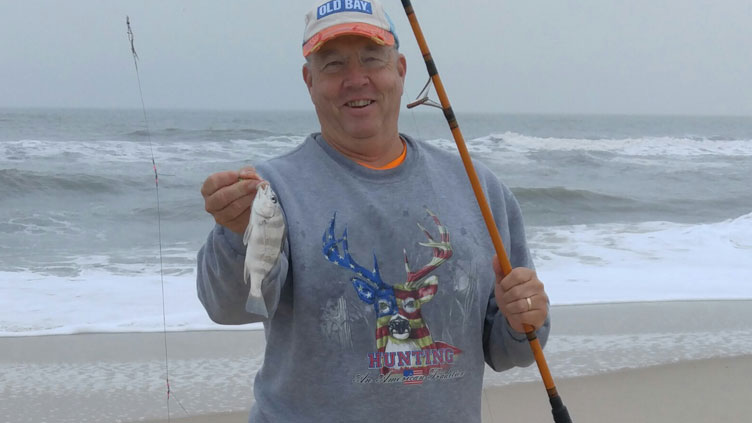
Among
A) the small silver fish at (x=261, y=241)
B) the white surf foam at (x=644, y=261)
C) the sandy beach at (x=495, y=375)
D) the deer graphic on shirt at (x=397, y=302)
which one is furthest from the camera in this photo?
the white surf foam at (x=644, y=261)

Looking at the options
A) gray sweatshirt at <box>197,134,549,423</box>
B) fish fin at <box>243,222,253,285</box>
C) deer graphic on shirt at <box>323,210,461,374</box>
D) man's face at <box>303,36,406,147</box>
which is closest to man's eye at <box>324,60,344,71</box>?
man's face at <box>303,36,406,147</box>

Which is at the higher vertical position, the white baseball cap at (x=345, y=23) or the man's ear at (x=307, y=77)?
the white baseball cap at (x=345, y=23)

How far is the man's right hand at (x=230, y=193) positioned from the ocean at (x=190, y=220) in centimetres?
97

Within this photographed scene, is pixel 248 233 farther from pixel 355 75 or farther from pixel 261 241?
pixel 355 75

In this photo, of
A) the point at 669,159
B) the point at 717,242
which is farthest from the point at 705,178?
the point at 717,242

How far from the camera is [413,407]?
163 centimetres

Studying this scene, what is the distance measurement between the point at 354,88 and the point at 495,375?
132 inches

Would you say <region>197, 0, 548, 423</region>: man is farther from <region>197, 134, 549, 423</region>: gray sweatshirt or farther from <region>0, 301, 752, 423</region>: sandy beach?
<region>0, 301, 752, 423</region>: sandy beach

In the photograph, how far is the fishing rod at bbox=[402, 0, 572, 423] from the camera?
170cm

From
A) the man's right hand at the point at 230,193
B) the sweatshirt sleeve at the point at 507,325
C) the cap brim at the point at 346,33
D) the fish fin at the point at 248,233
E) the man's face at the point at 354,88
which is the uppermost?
the cap brim at the point at 346,33

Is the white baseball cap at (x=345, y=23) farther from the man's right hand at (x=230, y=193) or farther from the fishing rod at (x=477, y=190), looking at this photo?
the man's right hand at (x=230, y=193)

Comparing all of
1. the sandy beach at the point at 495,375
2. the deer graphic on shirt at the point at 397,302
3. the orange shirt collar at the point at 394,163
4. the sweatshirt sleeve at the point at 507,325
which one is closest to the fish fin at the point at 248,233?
the deer graphic on shirt at the point at 397,302

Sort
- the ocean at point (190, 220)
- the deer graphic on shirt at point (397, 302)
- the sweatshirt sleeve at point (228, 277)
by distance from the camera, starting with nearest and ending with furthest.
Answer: the sweatshirt sleeve at point (228, 277)
the deer graphic on shirt at point (397, 302)
the ocean at point (190, 220)

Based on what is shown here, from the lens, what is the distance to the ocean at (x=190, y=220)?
21.3 feet
